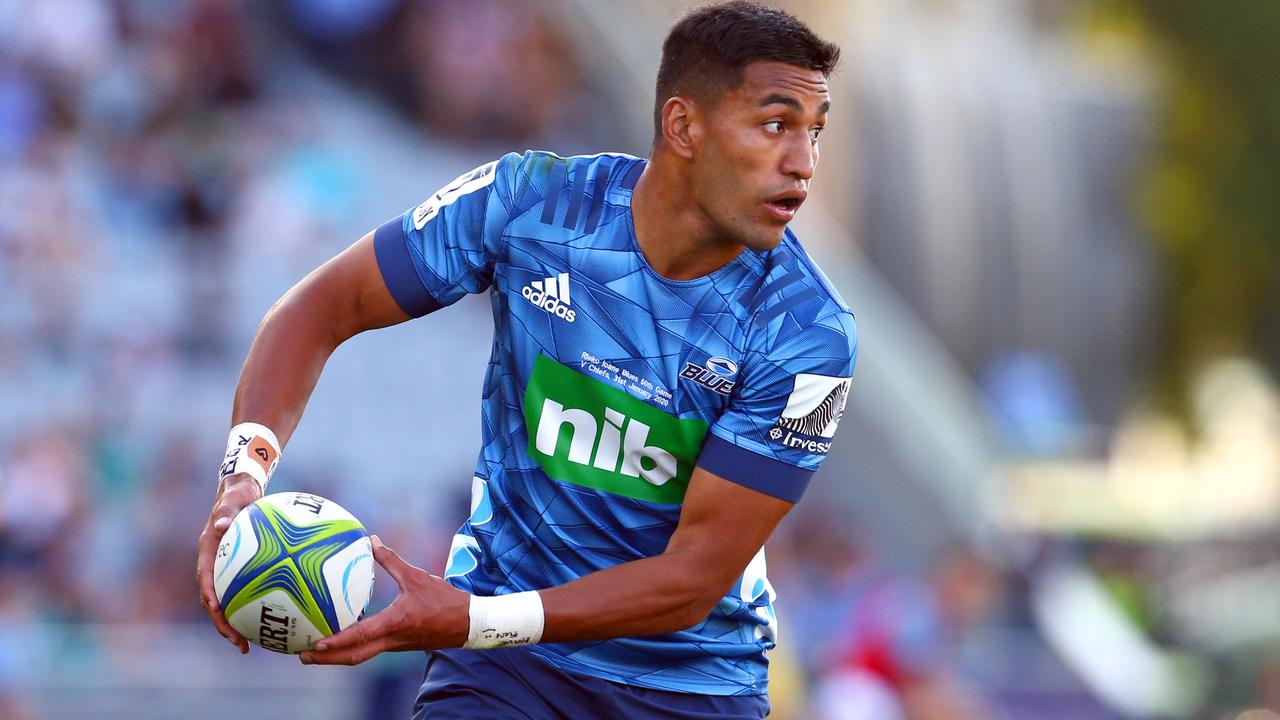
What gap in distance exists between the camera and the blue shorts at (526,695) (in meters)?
4.78

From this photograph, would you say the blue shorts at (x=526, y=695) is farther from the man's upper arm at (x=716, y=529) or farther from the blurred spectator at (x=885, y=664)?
the blurred spectator at (x=885, y=664)

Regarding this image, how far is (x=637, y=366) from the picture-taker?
478 centimetres

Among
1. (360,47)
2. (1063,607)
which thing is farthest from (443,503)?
(1063,607)

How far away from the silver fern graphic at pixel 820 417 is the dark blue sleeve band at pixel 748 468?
0.35 feet

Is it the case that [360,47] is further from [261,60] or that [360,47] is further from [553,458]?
[553,458]

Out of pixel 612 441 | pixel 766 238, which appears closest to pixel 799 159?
pixel 766 238

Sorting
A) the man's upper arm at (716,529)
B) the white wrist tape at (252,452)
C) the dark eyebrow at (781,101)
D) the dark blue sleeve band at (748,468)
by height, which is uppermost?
the dark eyebrow at (781,101)

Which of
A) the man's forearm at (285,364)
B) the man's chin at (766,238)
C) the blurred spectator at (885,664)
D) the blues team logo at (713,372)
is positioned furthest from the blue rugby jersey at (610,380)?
the blurred spectator at (885,664)

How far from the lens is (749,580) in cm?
504

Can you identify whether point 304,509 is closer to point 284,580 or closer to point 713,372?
point 284,580

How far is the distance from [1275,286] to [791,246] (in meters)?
28.8

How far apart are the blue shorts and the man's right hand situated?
25.0 inches

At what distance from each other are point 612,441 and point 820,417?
1.94 ft

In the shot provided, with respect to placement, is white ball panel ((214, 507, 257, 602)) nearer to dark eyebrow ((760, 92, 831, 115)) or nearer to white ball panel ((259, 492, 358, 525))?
white ball panel ((259, 492, 358, 525))
